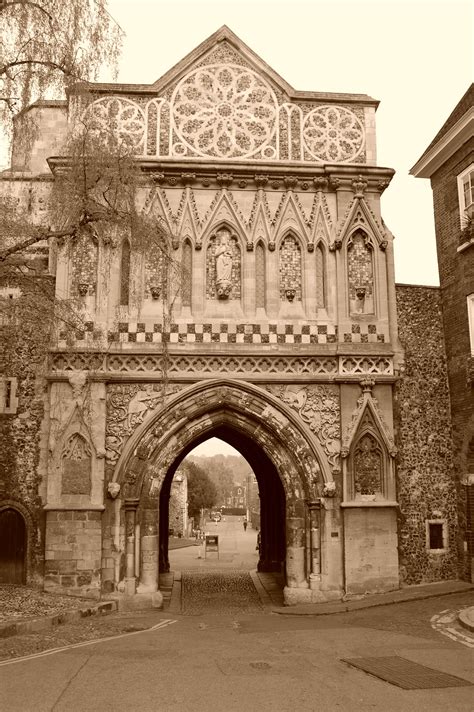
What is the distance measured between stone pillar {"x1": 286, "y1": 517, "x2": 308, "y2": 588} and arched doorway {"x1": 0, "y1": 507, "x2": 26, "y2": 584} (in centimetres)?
556

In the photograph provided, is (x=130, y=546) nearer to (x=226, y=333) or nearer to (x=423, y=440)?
(x=226, y=333)

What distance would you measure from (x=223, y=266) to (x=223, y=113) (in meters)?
3.72

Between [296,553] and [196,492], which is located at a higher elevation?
[196,492]

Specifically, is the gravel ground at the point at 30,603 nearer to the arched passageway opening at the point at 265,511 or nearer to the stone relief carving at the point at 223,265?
the arched passageway opening at the point at 265,511

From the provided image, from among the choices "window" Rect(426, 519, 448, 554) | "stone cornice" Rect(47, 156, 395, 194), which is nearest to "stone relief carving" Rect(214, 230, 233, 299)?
"stone cornice" Rect(47, 156, 395, 194)

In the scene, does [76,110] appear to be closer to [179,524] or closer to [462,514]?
[462,514]

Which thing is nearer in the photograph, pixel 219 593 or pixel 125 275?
pixel 125 275

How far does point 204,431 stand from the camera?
53.1 ft

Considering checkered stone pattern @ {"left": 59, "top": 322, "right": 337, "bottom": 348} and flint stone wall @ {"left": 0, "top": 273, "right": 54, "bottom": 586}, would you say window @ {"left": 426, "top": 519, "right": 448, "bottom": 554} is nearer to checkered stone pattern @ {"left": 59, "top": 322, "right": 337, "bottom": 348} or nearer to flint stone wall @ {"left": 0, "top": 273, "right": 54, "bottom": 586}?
checkered stone pattern @ {"left": 59, "top": 322, "right": 337, "bottom": 348}

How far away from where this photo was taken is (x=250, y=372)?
631 inches

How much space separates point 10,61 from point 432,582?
12950 mm

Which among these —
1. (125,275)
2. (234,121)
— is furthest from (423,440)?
(234,121)

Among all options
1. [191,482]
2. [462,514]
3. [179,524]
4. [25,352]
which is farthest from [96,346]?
[191,482]

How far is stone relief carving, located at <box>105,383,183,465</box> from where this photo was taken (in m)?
15.6
